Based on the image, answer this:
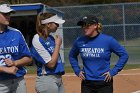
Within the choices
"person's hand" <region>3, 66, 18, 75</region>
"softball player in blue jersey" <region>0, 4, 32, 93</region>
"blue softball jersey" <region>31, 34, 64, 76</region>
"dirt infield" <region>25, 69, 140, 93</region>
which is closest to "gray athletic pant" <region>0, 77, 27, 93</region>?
"softball player in blue jersey" <region>0, 4, 32, 93</region>

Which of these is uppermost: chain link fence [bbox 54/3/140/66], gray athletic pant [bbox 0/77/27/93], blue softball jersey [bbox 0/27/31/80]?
blue softball jersey [bbox 0/27/31/80]

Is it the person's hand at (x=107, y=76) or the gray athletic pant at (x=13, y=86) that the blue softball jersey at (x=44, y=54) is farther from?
the person's hand at (x=107, y=76)

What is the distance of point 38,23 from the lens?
18.5ft

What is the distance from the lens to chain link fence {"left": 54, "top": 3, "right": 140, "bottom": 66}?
20812 millimetres

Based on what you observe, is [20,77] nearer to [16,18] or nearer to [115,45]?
[115,45]

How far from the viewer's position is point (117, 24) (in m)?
21.0

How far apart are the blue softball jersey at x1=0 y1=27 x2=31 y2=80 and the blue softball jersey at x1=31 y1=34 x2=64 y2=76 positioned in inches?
7.4

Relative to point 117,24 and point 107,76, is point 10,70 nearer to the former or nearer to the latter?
point 107,76

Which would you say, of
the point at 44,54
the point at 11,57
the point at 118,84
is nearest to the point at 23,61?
the point at 11,57

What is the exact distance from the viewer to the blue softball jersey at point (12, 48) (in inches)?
208

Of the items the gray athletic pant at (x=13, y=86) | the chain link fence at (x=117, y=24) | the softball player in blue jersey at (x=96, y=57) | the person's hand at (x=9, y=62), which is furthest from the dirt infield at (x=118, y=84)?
the chain link fence at (x=117, y=24)

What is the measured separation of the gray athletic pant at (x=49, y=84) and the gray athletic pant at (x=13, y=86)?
23 cm

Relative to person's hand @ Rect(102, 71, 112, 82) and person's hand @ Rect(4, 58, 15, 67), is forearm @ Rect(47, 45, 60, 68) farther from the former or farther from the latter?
person's hand @ Rect(102, 71, 112, 82)

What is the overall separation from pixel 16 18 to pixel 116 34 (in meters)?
7.23
